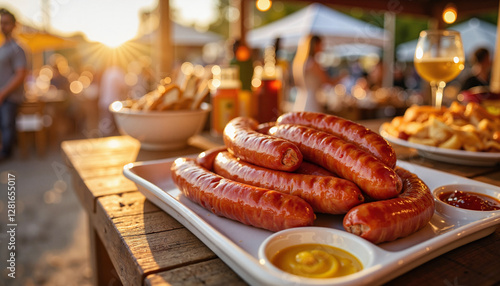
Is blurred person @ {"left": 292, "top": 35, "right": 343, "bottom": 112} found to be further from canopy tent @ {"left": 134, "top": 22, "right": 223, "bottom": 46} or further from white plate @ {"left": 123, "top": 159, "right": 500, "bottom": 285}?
canopy tent @ {"left": 134, "top": 22, "right": 223, "bottom": 46}

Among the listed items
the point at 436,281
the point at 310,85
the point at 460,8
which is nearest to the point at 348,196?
the point at 436,281

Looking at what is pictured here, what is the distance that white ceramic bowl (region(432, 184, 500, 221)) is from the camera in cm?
86

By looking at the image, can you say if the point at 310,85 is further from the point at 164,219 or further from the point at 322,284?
the point at 322,284

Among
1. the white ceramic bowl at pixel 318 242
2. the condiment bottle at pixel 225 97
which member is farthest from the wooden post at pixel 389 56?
the white ceramic bowl at pixel 318 242

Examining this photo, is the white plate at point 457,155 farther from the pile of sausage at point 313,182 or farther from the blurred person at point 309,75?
the blurred person at point 309,75

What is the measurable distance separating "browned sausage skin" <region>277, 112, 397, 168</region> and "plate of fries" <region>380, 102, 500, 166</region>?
2.46 feet

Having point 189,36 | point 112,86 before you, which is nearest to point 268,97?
point 112,86

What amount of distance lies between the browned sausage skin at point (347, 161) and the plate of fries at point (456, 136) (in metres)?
0.83

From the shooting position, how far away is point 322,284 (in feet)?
1.84

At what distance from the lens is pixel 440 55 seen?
190cm

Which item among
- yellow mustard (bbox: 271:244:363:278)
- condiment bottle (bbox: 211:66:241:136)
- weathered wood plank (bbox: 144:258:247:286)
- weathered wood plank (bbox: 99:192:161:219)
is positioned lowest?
weathered wood plank (bbox: 144:258:247:286)

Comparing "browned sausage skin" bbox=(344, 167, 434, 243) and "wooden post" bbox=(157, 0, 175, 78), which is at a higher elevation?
"wooden post" bbox=(157, 0, 175, 78)

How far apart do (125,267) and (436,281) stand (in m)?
0.66

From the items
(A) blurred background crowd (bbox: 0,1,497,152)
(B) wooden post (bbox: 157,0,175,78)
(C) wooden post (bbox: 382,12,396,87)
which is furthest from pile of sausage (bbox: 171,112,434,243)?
(C) wooden post (bbox: 382,12,396,87)
